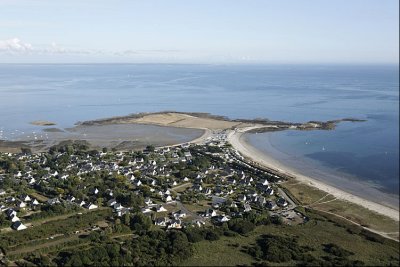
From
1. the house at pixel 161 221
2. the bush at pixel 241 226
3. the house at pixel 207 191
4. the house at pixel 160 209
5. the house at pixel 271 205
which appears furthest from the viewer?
the house at pixel 207 191

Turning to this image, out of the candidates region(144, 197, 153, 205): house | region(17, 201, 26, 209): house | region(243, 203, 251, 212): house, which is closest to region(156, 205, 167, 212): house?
region(144, 197, 153, 205): house

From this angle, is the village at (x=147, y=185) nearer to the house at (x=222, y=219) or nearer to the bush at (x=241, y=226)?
the house at (x=222, y=219)

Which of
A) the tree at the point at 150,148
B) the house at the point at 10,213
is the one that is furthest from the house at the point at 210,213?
the tree at the point at 150,148

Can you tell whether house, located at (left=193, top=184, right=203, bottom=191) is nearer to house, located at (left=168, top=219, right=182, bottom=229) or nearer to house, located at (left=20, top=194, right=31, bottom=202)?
house, located at (left=168, top=219, right=182, bottom=229)

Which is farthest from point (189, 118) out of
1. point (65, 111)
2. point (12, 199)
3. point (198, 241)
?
point (198, 241)

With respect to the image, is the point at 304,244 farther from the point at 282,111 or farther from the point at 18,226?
the point at 282,111

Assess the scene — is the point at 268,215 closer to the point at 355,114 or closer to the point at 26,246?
the point at 26,246
